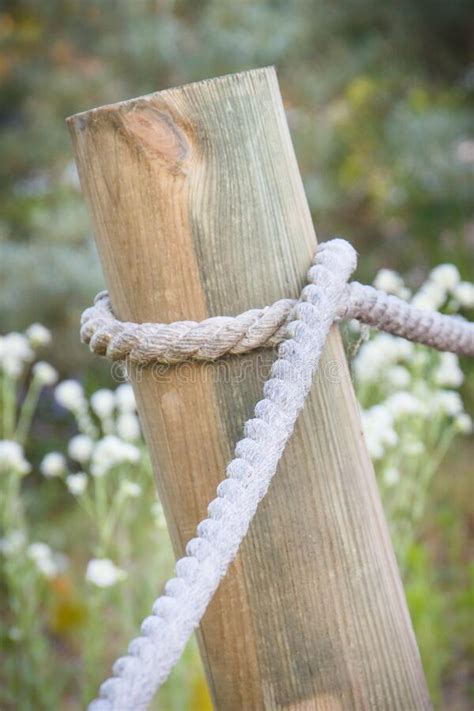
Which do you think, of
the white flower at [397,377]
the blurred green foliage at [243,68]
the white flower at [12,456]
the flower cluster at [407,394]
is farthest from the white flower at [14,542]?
the blurred green foliage at [243,68]

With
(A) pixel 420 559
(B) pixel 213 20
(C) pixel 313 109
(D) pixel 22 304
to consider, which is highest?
(B) pixel 213 20

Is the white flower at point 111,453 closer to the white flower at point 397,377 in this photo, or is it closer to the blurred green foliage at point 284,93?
the white flower at point 397,377

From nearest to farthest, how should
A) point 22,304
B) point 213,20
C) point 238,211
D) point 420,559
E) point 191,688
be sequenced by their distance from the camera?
point 238,211, point 191,688, point 420,559, point 22,304, point 213,20

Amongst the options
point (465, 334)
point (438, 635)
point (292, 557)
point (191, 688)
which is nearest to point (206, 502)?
point (292, 557)

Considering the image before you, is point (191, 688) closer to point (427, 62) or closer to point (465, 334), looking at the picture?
point (465, 334)

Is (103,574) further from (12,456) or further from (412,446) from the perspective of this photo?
(412,446)

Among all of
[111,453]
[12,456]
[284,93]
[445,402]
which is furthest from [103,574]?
[284,93]

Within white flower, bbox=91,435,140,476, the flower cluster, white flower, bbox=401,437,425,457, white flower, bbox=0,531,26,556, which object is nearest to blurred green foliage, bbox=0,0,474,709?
the flower cluster
